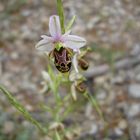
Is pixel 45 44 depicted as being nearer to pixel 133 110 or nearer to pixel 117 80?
pixel 133 110

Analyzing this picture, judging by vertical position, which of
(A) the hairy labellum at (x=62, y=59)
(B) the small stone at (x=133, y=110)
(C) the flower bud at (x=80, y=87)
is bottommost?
(B) the small stone at (x=133, y=110)

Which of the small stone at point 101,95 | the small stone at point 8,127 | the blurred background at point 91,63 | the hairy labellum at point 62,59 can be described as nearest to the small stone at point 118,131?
the blurred background at point 91,63

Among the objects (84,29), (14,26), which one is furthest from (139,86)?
(14,26)

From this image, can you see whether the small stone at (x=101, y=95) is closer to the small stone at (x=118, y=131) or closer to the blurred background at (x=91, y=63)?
Answer: the blurred background at (x=91, y=63)

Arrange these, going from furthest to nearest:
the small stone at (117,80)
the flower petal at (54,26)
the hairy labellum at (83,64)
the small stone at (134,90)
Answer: the small stone at (117,80), the small stone at (134,90), the hairy labellum at (83,64), the flower petal at (54,26)

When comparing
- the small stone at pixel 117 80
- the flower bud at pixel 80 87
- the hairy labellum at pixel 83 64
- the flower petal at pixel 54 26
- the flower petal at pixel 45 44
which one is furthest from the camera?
the small stone at pixel 117 80

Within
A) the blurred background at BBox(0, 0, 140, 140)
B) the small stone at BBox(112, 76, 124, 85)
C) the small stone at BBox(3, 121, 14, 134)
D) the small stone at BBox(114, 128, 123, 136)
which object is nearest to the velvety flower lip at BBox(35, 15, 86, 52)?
the blurred background at BBox(0, 0, 140, 140)

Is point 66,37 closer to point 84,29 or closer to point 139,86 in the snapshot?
point 139,86
